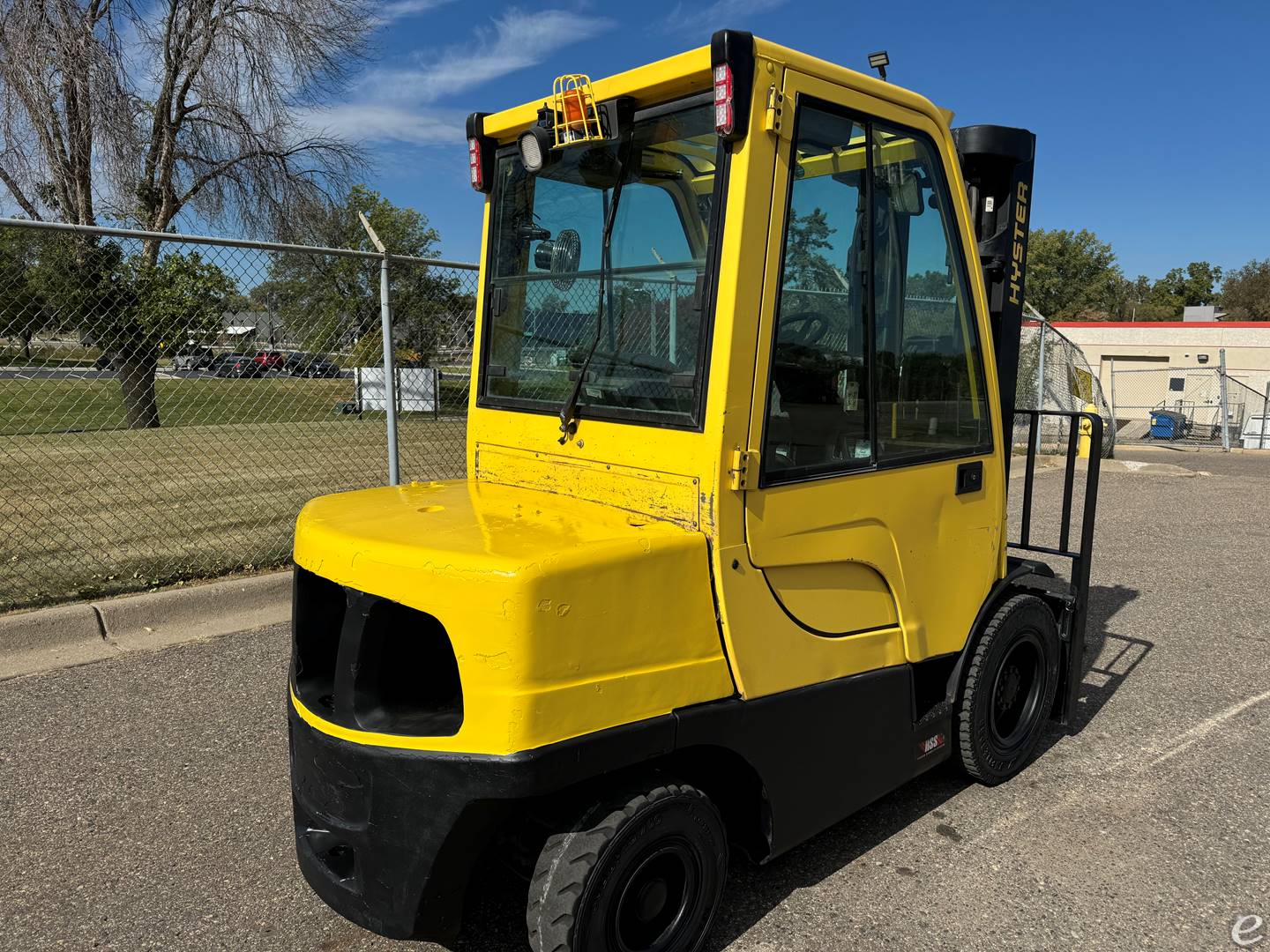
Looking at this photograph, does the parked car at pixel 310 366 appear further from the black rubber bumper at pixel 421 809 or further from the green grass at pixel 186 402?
the black rubber bumper at pixel 421 809

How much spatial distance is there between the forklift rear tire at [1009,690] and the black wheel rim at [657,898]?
1384mm

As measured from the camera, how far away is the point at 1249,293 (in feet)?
217

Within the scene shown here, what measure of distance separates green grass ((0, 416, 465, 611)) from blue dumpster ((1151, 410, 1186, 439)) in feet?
68.0

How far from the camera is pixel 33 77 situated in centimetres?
1548

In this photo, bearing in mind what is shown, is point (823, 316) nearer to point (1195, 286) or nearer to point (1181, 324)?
point (1181, 324)

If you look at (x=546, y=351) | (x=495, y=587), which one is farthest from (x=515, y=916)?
(x=546, y=351)

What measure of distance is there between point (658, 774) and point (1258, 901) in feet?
6.61

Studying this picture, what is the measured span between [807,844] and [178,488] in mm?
7181

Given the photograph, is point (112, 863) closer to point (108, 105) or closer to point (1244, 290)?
point (108, 105)

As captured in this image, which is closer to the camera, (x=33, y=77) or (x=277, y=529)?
(x=277, y=529)

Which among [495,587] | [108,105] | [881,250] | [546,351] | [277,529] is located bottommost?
[277,529]

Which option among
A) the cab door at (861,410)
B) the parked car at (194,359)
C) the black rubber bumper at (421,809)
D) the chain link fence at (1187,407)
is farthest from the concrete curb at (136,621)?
the chain link fence at (1187,407)

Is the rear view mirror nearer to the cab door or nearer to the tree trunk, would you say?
the cab door

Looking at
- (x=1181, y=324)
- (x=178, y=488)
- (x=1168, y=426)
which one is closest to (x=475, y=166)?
(x=178, y=488)
